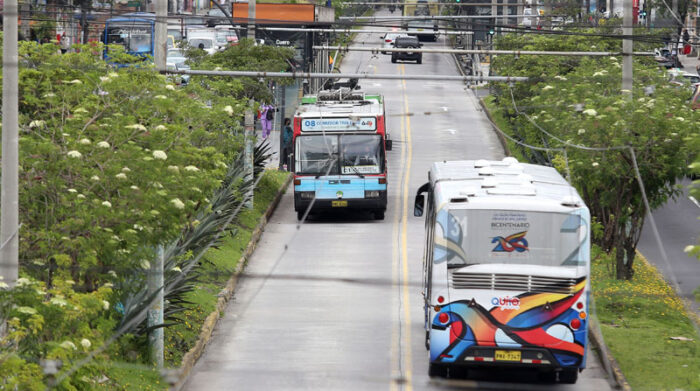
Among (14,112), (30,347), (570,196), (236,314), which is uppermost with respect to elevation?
(14,112)

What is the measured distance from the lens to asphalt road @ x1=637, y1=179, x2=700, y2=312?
80.8 ft

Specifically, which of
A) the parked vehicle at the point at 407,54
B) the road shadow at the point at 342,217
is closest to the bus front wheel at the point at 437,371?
the road shadow at the point at 342,217

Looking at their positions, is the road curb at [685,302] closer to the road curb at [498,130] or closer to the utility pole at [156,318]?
the utility pole at [156,318]

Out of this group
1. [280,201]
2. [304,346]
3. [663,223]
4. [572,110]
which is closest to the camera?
[304,346]

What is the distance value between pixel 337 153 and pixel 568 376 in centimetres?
1446

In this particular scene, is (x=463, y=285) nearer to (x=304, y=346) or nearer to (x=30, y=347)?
(x=304, y=346)

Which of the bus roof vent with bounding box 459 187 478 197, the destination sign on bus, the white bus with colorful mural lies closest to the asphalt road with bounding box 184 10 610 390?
the white bus with colorful mural

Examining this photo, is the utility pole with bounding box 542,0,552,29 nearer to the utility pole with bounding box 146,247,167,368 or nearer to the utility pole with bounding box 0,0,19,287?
the utility pole with bounding box 146,247,167,368

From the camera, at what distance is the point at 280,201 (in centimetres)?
3428

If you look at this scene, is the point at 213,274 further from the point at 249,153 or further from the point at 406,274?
the point at 249,153

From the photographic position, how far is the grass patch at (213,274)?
17.8 metres

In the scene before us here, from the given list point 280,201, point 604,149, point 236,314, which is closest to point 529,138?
point 280,201

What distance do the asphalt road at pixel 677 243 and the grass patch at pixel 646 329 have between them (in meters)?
0.45

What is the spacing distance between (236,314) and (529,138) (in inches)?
635
